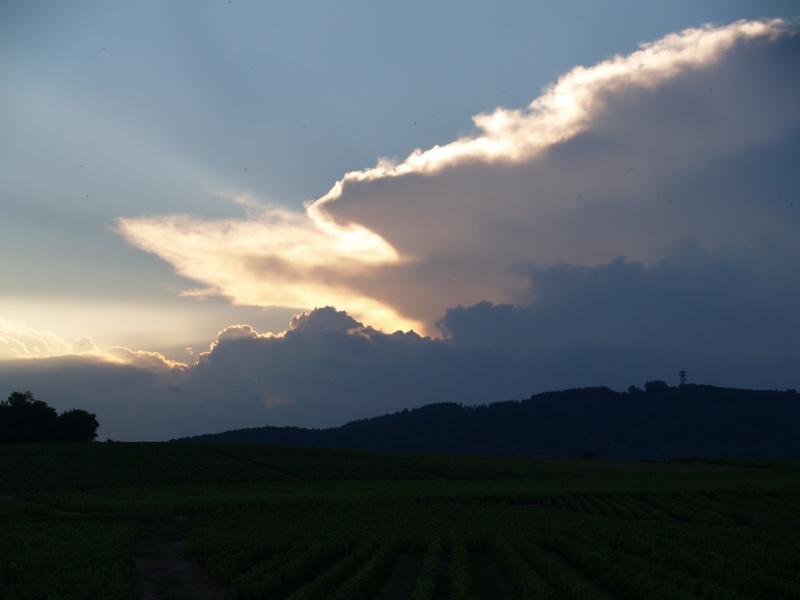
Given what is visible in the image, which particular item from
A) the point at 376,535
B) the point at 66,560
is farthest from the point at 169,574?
the point at 376,535

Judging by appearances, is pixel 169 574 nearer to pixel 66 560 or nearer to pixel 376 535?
pixel 66 560

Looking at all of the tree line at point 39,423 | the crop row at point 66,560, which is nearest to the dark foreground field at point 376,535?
the crop row at point 66,560

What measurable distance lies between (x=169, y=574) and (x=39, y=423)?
105102 millimetres

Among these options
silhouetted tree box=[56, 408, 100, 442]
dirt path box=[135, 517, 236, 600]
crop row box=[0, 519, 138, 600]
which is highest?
silhouetted tree box=[56, 408, 100, 442]

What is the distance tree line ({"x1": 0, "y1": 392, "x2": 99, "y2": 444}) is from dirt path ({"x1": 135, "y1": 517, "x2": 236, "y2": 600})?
89937 millimetres

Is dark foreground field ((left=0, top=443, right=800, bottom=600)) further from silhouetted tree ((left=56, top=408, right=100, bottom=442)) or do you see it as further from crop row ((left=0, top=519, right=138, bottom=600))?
silhouetted tree ((left=56, top=408, right=100, bottom=442))

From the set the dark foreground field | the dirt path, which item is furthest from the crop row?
the dirt path

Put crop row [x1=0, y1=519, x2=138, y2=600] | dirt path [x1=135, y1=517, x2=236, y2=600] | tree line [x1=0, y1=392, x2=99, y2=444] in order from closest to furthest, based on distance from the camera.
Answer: crop row [x1=0, y1=519, x2=138, y2=600] → dirt path [x1=135, y1=517, x2=236, y2=600] → tree line [x1=0, y1=392, x2=99, y2=444]

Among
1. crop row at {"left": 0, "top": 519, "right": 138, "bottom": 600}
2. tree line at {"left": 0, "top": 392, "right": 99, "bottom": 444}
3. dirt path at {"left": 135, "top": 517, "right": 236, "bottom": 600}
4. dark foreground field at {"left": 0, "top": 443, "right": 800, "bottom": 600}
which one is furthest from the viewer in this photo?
tree line at {"left": 0, "top": 392, "right": 99, "bottom": 444}

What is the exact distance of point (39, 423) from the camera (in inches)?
4973

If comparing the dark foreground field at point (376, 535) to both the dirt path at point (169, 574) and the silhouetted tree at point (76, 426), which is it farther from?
the silhouetted tree at point (76, 426)

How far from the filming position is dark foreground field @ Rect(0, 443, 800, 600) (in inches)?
1060

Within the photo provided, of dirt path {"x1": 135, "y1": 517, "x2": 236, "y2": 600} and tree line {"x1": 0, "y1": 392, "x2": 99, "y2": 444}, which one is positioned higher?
tree line {"x1": 0, "y1": 392, "x2": 99, "y2": 444}

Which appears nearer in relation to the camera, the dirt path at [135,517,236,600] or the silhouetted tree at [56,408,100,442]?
the dirt path at [135,517,236,600]
